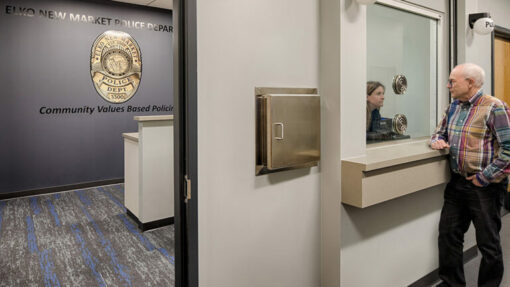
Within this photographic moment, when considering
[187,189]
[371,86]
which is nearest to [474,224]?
[371,86]

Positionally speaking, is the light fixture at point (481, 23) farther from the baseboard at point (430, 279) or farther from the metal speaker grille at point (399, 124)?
the baseboard at point (430, 279)

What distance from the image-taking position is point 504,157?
1682 millimetres

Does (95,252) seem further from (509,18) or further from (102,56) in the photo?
(509,18)

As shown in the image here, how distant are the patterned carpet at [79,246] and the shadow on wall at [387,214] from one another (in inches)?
43.4

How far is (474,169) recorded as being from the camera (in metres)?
1.78

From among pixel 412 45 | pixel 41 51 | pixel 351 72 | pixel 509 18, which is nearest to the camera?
pixel 351 72

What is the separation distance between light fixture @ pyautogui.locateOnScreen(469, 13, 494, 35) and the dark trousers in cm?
97

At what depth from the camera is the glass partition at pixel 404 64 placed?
1855 mm

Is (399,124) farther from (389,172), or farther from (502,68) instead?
(502,68)

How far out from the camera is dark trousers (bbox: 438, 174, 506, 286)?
1.80 meters

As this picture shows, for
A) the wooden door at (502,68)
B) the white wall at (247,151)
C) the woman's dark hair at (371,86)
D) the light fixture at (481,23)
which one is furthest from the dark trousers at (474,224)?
the wooden door at (502,68)

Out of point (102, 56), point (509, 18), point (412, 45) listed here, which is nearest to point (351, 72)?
point (412, 45)

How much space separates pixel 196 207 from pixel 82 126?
3364 millimetres

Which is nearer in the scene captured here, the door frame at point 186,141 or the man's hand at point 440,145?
the door frame at point 186,141
